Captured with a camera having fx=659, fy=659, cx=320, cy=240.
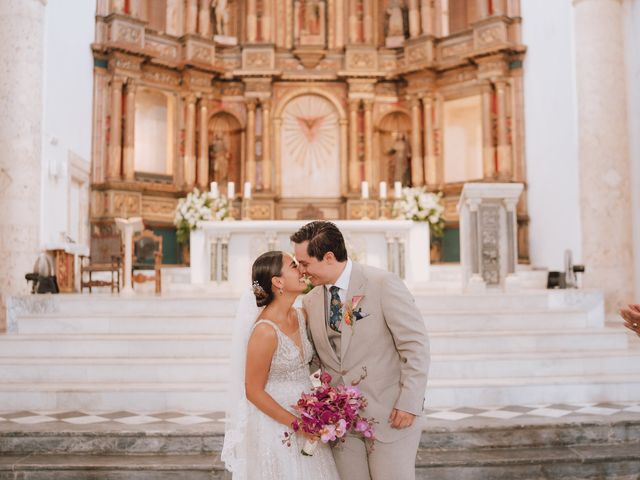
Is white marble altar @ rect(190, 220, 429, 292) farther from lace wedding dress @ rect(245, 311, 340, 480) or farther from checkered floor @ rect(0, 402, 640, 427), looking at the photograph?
lace wedding dress @ rect(245, 311, 340, 480)

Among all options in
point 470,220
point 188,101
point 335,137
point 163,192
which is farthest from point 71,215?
point 470,220

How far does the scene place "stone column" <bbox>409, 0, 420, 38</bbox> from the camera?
14344 millimetres

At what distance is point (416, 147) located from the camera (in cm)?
1409

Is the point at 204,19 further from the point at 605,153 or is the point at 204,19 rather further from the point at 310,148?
the point at 605,153

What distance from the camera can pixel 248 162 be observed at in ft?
46.9

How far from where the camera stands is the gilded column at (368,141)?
46.9ft

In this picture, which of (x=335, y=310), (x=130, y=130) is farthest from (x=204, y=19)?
(x=335, y=310)

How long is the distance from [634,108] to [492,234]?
3.00 metres

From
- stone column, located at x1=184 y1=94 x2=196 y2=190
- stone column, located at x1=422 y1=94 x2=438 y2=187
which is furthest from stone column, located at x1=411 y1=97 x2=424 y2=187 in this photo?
stone column, located at x1=184 y1=94 x2=196 y2=190

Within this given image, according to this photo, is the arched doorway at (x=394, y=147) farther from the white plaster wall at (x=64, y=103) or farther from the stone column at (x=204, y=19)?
the white plaster wall at (x=64, y=103)

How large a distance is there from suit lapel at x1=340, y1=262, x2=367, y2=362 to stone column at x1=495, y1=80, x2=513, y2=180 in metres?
10.9

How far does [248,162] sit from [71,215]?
4080mm

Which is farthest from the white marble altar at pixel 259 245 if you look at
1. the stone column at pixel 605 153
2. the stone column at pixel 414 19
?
the stone column at pixel 414 19

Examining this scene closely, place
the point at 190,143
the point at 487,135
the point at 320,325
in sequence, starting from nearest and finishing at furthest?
the point at 320,325, the point at 487,135, the point at 190,143
